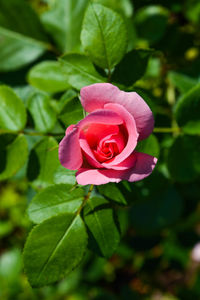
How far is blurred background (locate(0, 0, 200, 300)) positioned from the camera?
3.62ft

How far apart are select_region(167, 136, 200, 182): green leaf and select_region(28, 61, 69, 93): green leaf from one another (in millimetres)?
393

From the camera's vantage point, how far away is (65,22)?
1221 mm

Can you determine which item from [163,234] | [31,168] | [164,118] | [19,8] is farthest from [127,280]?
[19,8]

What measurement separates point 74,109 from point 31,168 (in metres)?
0.25

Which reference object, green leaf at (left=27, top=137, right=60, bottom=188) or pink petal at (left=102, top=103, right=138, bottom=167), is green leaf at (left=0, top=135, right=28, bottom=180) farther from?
pink petal at (left=102, top=103, right=138, bottom=167)

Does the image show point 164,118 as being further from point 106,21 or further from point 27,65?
point 27,65

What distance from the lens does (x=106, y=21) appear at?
70cm

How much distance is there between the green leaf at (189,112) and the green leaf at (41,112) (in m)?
0.36

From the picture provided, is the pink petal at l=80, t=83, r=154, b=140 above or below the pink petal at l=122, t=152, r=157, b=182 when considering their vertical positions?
above

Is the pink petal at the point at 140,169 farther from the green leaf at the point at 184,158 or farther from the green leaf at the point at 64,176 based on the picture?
the green leaf at the point at 184,158

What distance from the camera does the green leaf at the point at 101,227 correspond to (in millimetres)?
717

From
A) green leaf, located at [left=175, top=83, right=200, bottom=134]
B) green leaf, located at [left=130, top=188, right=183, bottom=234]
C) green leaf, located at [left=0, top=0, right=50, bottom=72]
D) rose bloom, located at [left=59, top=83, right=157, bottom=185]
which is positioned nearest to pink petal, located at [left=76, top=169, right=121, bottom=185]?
rose bloom, located at [left=59, top=83, right=157, bottom=185]

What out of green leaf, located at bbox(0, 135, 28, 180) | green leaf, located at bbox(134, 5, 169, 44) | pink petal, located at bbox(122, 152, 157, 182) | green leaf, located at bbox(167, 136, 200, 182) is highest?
pink petal, located at bbox(122, 152, 157, 182)

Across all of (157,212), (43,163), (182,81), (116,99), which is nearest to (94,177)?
(116,99)
